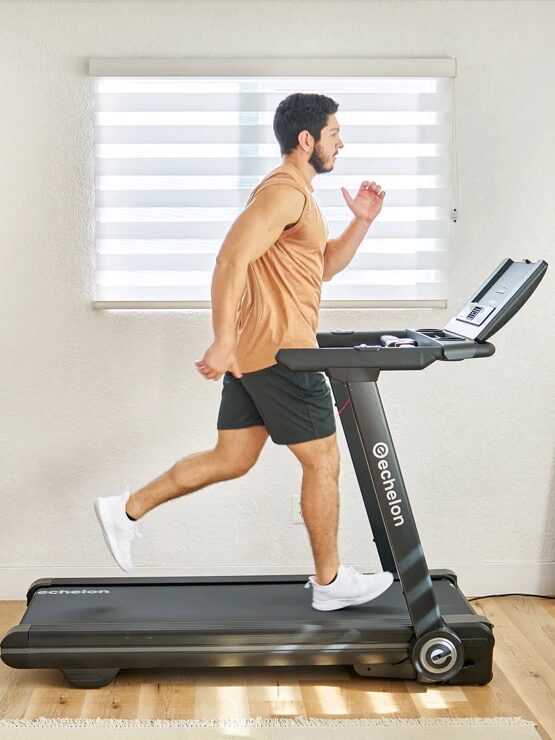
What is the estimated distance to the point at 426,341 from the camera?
2.83 metres

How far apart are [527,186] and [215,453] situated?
1.53 metres

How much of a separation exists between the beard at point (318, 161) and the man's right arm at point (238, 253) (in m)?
0.19

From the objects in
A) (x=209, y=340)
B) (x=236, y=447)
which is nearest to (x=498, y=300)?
(x=236, y=447)

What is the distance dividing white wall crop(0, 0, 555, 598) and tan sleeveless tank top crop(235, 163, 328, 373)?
0.60 meters

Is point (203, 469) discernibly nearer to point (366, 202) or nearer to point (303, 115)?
point (366, 202)

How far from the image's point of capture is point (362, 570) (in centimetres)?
378

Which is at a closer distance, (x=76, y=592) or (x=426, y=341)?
(x=426, y=341)

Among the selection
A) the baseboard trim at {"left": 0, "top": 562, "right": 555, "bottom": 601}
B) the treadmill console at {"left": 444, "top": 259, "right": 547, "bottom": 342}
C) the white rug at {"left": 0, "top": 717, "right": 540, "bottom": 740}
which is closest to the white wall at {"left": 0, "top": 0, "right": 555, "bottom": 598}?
the baseboard trim at {"left": 0, "top": 562, "right": 555, "bottom": 601}

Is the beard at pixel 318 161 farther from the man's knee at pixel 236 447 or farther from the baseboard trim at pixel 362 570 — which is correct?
the baseboard trim at pixel 362 570

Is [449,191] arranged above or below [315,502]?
above

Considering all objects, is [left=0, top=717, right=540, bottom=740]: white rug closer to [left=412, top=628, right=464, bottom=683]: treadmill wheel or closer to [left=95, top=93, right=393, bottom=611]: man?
[left=412, top=628, right=464, bottom=683]: treadmill wheel

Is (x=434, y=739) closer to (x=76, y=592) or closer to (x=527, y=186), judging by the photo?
(x=76, y=592)

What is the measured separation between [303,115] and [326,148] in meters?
0.12

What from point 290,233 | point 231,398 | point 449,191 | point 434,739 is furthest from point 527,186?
point 434,739
